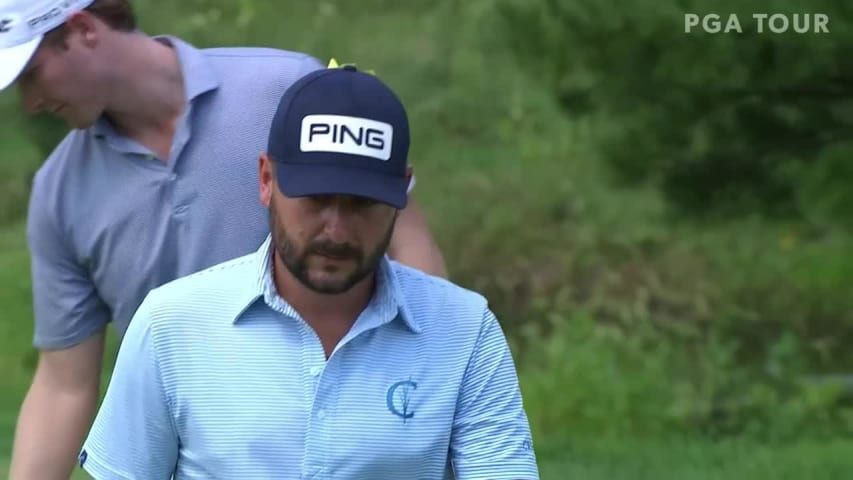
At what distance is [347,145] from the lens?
2.36m

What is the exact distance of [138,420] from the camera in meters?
2.38

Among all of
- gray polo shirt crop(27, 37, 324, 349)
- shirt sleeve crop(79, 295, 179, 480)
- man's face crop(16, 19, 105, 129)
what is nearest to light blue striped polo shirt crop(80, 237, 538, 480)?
shirt sleeve crop(79, 295, 179, 480)

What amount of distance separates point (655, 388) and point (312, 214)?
5248mm

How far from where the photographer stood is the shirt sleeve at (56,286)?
3230 millimetres

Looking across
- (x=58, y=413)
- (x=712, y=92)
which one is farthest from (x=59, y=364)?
(x=712, y=92)

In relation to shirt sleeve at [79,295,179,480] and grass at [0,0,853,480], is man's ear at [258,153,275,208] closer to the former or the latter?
shirt sleeve at [79,295,179,480]

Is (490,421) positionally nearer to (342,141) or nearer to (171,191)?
(342,141)

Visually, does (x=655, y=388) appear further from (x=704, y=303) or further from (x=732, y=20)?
(x=732, y=20)

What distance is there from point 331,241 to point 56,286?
3.90 feet

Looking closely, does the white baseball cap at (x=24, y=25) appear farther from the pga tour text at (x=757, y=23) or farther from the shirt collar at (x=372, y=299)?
the pga tour text at (x=757, y=23)

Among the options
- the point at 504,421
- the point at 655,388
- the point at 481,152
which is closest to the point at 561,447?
the point at 655,388

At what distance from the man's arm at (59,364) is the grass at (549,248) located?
10.1 feet

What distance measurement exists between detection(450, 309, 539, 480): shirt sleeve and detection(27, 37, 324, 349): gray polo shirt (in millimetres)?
779

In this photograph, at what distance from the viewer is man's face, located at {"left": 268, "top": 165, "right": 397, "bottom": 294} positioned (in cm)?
235
